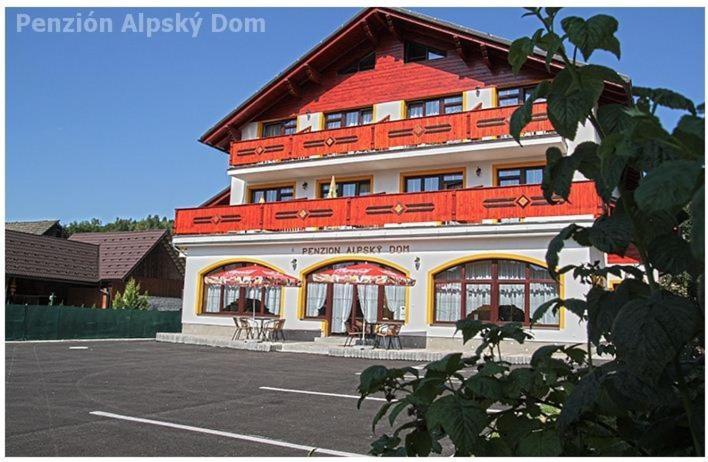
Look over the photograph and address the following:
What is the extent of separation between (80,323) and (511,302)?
15.4m

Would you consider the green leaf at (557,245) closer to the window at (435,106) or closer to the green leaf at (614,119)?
the green leaf at (614,119)

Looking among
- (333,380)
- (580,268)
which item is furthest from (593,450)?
(333,380)

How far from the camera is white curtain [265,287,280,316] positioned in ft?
72.5

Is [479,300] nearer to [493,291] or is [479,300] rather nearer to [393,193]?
[493,291]

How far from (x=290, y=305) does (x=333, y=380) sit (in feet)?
34.3

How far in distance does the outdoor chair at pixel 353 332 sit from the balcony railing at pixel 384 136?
231 inches

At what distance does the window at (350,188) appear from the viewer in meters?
22.5

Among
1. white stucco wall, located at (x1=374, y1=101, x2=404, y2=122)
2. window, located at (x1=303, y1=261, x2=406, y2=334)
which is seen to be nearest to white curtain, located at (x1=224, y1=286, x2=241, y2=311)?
window, located at (x1=303, y1=261, x2=406, y2=334)

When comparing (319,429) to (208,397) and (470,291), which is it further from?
(470,291)

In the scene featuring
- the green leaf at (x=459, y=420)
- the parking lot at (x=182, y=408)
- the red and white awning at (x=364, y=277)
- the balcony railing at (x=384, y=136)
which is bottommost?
the parking lot at (x=182, y=408)

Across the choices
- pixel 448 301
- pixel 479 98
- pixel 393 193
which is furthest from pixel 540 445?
pixel 479 98

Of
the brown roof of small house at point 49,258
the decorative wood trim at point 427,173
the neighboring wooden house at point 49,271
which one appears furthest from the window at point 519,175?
the brown roof of small house at point 49,258

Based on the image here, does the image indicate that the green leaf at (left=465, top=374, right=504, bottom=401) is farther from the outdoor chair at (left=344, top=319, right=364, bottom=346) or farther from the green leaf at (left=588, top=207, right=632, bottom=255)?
the outdoor chair at (left=344, top=319, right=364, bottom=346)

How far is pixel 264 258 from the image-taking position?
22.2 metres
